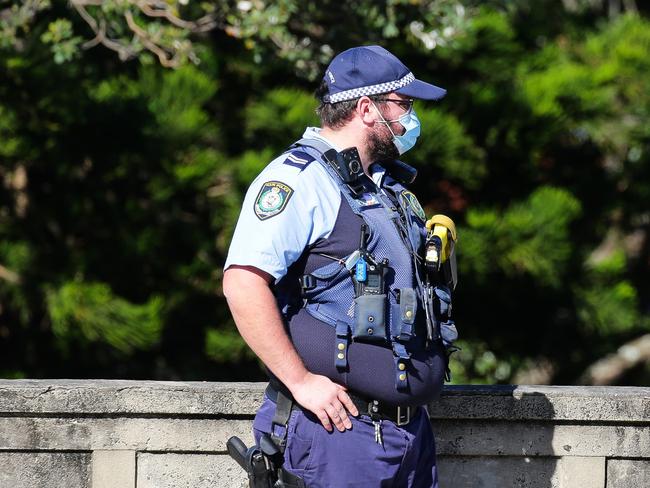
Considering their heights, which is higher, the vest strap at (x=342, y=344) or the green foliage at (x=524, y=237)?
the vest strap at (x=342, y=344)

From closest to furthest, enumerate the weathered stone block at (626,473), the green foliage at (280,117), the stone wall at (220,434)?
the stone wall at (220,434) < the weathered stone block at (626,473) < the green foliage at (280,117)

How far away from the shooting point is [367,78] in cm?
262

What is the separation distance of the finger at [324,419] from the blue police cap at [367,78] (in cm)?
80

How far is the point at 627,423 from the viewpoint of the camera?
3.43 meters

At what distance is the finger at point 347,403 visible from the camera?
8.25ft

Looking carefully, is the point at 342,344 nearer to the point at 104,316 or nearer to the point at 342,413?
the point at 342,413

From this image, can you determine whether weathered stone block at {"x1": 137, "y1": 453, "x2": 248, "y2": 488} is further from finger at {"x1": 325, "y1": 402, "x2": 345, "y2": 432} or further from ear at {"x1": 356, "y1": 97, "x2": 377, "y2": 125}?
ear at {"x1": 356, "y1": 97, "x2": 377, "y2": 125}

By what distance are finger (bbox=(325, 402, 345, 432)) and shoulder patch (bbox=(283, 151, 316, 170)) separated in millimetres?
595

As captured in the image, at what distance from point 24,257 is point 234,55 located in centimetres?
212

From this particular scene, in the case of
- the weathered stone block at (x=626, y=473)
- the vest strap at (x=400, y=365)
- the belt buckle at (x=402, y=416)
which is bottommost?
the weathered stone block at (x=626, y=473)

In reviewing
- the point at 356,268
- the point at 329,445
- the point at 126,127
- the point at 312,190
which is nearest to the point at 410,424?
the point at 329,445

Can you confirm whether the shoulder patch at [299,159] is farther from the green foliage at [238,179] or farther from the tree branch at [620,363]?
the tree branch at [620,363]

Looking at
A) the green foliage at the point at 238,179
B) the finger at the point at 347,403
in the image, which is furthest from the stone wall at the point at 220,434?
the green foliage at the point at 238,179

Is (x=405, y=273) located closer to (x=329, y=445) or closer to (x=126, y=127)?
(x=329, y=445)
